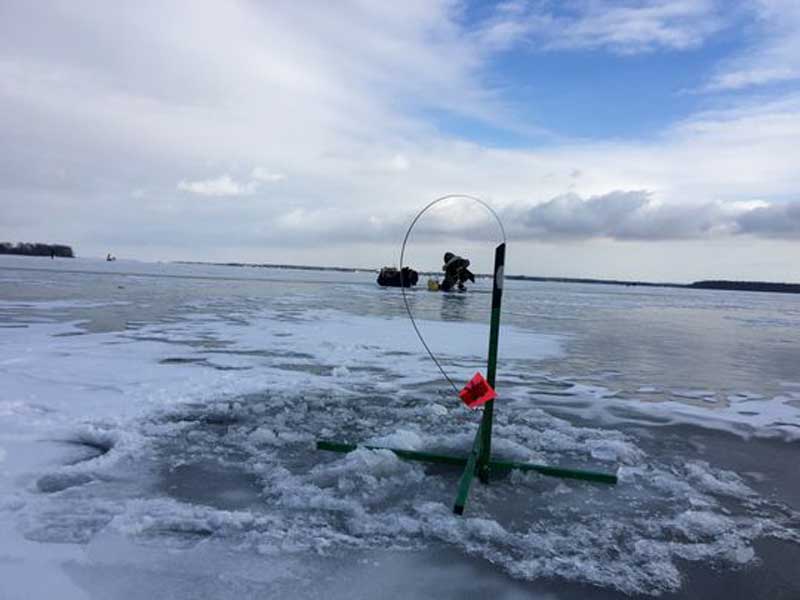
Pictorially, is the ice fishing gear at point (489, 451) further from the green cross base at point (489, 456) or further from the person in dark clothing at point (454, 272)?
the person in dark clothing at point (454, 272)

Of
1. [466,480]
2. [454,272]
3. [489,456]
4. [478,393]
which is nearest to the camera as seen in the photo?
[466,480]

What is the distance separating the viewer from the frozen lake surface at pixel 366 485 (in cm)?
304

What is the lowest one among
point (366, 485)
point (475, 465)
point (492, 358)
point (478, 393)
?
point (366, 485)

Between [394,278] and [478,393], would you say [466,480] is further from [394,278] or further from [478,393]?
[394,278]

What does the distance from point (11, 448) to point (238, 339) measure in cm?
721

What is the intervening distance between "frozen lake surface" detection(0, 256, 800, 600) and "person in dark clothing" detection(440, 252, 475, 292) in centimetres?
3241

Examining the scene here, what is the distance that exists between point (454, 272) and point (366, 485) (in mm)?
38605

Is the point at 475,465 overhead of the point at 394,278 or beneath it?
beneath

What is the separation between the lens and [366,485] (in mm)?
4176

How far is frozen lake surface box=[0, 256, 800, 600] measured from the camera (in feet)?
9.96

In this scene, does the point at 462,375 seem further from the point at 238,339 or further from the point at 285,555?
the point at 285,555

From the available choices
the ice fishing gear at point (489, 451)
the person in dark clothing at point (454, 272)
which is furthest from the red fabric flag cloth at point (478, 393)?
the person in dark clothing at point (454, 272)

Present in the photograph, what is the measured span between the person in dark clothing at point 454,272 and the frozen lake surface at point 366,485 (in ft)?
106

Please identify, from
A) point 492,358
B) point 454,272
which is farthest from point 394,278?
point 492,358
